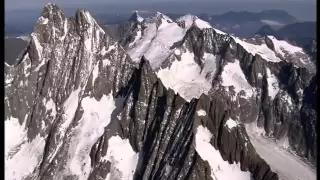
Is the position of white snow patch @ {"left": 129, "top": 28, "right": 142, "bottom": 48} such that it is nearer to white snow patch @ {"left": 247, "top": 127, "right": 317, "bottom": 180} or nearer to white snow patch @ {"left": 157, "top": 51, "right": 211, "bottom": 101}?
white snow patch @ {"left": 157, "top": 51, "right": 211, "bottom": 101}

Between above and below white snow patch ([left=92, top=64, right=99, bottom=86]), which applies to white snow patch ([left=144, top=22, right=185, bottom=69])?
below

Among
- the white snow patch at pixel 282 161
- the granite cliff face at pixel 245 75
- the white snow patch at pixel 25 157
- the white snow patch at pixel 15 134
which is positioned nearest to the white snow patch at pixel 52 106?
the white snow patch at pixel 25 157

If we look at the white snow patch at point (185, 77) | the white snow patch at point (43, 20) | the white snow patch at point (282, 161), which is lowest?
the white snow patch at point (282, 161)

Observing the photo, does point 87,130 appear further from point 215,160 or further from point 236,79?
point 236,79

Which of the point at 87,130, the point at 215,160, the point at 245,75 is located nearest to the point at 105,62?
the point at 87,130

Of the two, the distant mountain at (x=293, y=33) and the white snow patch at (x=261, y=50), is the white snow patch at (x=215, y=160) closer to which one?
the distant mountain at (x=293, y=33)

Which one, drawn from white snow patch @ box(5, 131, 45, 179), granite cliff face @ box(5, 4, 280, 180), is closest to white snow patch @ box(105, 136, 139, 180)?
granite cliff face @ box(5, 4, 280, 180)
